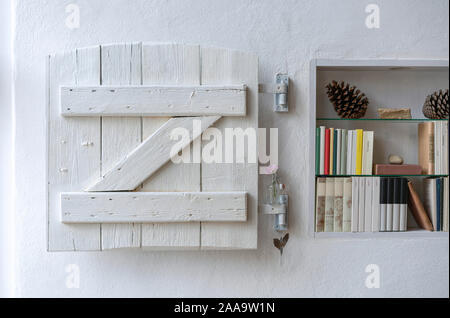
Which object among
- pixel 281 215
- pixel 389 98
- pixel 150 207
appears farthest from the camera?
pixel 389 98

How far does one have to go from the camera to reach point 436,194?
1.43 metres

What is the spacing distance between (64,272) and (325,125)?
1006 millimetres

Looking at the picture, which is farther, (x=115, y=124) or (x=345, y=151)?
(x=345, y=151)

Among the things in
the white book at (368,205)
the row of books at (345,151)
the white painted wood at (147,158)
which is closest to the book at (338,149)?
the row of books at (345,151)

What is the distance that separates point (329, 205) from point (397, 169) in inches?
10.1

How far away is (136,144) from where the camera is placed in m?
1.29

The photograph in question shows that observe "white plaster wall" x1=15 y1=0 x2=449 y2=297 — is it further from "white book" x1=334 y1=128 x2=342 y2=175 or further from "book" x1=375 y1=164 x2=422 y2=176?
"book" x1=375 y1=164 x2=422 y2=176

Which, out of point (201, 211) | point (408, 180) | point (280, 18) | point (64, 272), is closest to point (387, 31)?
point (280, 18)

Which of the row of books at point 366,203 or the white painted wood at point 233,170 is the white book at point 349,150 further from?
the white painted wood at point 233,170

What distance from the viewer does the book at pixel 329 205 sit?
1.41 m

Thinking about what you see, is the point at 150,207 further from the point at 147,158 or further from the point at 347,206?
the point at 347,206

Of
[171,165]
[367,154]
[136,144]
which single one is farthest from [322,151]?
[136,144]

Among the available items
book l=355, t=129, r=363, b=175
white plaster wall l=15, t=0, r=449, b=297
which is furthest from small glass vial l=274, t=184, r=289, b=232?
book l=355, t=129, r=363, b=175
